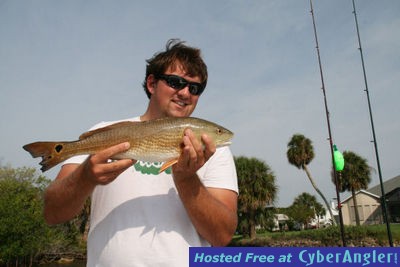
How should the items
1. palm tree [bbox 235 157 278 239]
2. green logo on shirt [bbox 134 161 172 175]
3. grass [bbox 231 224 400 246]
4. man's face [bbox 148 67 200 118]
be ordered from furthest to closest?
1. palm tree [bbox 235 157 278 239]
2. grass [bbox 231 224 400 246]
3. man's face [bbox 148 67 200 118]
4. green logo on shirt [bbox 134 161 172 175]

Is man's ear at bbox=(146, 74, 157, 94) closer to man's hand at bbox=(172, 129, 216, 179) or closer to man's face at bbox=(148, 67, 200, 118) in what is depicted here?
man's face at bbox=(148, 67, 200, 118)

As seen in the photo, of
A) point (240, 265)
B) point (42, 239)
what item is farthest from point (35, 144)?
point (42, 239)

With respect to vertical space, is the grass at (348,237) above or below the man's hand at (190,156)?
below

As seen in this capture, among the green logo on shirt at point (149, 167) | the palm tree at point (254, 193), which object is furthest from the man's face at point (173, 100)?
the palm tree at point (254, 193)

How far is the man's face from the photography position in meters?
2.95

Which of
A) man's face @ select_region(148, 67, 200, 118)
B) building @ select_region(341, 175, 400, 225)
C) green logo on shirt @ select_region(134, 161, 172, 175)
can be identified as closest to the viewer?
green logo on shirt @ select_region(134, 161, 172, 175)

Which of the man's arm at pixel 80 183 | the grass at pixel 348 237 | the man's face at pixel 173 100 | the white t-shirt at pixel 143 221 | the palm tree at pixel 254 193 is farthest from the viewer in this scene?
the palm tree at pixel 254 193

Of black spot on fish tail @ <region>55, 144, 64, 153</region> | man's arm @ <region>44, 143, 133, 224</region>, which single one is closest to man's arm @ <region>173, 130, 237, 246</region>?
man's arm @ <region>44, 143, 133, 224</region>

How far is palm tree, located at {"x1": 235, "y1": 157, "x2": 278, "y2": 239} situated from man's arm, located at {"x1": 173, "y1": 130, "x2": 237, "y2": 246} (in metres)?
35.1

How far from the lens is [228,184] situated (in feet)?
8.96

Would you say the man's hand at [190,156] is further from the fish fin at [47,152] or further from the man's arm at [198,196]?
the fish fin at [47,152]

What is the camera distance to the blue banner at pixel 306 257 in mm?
2785

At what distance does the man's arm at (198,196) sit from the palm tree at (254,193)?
115ft

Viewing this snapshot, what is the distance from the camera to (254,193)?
122 ft
